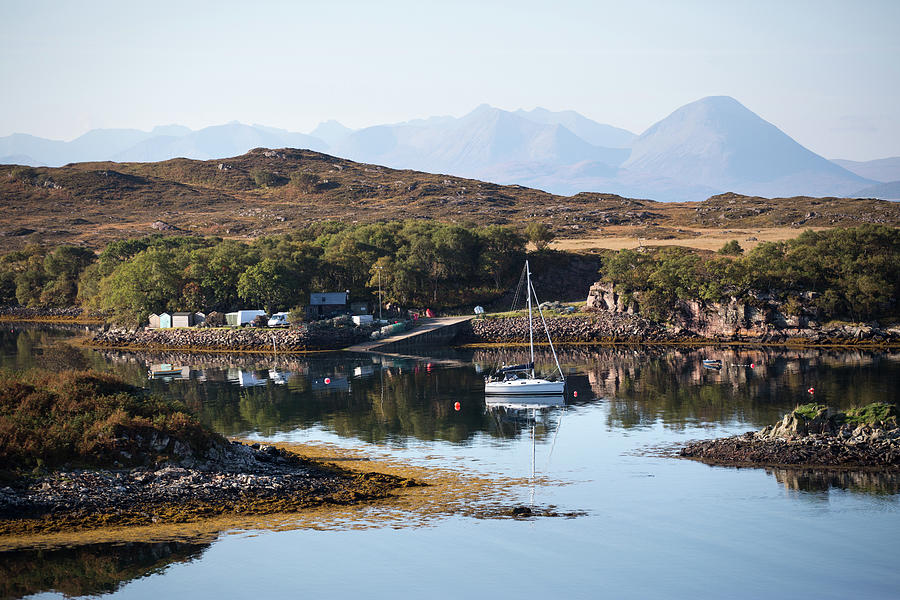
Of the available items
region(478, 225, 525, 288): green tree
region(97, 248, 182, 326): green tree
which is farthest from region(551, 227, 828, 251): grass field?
region(97, 248, 182, 326): green tree

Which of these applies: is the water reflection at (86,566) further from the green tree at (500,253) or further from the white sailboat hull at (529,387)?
the green tree at (500,253)

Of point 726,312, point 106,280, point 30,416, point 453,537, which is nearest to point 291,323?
point 106,280

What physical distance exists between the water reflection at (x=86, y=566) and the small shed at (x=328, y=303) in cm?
7371

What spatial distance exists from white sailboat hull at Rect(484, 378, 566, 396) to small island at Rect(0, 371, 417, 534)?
2339cm

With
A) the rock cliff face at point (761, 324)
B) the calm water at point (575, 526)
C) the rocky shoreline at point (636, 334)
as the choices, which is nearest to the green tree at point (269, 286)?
the rocky shoreline at point (636, 334)

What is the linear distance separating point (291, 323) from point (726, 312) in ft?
152

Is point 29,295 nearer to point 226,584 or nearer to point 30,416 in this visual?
point 30,416

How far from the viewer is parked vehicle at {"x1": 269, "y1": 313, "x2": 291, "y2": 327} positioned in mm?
93875

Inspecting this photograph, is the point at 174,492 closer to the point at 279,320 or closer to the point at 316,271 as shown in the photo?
the point at 279,320

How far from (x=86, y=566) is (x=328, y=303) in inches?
2989

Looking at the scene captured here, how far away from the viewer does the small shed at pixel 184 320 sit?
322 ft

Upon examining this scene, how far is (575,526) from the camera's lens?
31.4m

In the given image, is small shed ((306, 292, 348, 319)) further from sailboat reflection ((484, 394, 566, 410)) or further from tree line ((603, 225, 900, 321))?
sailboat reflection ((484, 394, 566, 410))

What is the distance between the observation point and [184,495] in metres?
32.7
